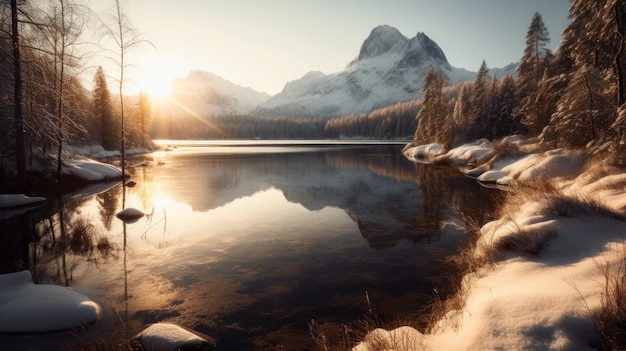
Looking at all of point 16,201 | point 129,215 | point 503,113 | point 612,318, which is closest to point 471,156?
point 503,113

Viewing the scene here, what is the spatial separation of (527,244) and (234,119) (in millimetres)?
204083

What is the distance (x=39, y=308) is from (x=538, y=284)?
30.6 ft

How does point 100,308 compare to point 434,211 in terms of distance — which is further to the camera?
point 434,211

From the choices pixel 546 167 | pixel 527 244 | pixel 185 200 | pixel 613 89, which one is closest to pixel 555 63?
pixel 613 89

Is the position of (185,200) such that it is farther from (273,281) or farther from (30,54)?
(273,281)

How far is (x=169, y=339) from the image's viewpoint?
201 inches

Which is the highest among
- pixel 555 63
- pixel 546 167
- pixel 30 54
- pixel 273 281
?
pixel 555 63

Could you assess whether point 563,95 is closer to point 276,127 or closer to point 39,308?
point 39,308

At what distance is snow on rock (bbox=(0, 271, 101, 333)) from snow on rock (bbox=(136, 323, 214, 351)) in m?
1.68

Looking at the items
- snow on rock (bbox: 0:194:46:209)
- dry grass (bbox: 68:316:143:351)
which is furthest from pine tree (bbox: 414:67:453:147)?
dry grass (bbox: 68:316:143:351)

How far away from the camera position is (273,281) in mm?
8023

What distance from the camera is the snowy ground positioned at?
3.90m

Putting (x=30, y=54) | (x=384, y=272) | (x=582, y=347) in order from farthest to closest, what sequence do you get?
(x=30, y=54) < (x=384, y=272) < (x=582, y=347)

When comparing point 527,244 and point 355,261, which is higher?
point 527,244
